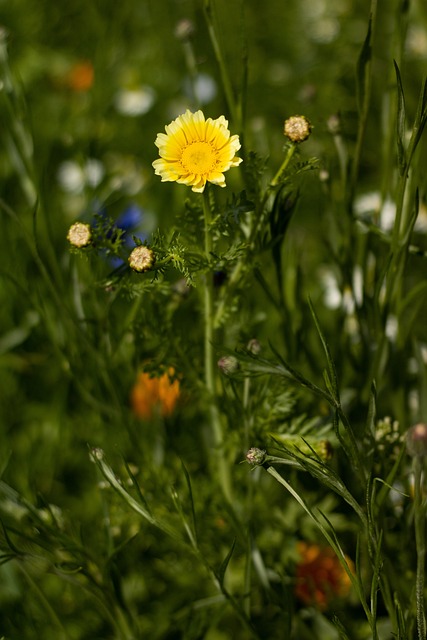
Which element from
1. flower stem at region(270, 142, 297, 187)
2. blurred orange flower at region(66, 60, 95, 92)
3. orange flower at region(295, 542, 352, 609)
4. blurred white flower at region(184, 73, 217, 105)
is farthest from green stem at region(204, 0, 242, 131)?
blurred orange flower at region(66, 60, 95, 92)

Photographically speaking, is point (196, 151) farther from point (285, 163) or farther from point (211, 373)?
point (211, 373)

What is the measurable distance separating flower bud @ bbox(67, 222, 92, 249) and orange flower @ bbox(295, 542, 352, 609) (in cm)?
55

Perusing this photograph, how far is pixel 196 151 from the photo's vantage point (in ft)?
2.39

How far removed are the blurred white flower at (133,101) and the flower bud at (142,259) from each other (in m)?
1.31

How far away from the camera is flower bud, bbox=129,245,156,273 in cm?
72

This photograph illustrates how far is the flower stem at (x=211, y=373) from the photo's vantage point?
2.53 ft

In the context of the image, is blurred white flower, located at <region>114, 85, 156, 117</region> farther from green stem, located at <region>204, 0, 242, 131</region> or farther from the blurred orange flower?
green stem, located at <region>204, 0, 242, 131</region>

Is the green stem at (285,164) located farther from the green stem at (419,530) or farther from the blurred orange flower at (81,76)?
the blurred orange flower at (81,76)

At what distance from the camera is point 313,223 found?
1.71 meters

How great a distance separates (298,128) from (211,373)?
1.05 ft

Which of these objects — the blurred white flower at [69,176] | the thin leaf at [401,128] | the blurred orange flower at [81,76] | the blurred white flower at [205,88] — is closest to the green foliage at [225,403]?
the thin leaf at [401,128]

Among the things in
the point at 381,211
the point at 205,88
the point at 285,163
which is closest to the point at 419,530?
the point at 285,163

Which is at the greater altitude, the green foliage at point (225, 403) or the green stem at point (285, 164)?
the green stem at point (285, 164)

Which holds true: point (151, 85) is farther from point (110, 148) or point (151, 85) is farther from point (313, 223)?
point (313, 223)
